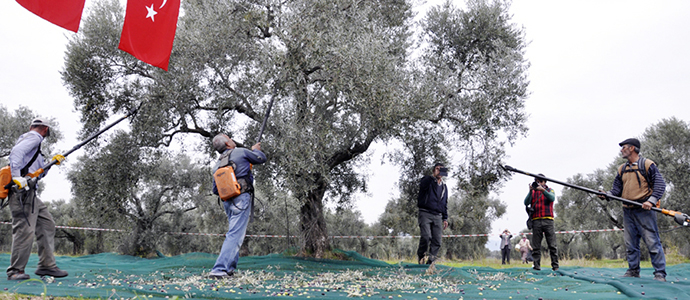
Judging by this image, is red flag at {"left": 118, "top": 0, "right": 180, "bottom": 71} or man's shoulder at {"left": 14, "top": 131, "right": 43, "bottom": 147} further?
red flag at {"left": 118, "top": 0, "right": 180, "bottom": 71}

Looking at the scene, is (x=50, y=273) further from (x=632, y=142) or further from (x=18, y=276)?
(x=632, y=142)

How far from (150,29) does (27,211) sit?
3098 millimetres

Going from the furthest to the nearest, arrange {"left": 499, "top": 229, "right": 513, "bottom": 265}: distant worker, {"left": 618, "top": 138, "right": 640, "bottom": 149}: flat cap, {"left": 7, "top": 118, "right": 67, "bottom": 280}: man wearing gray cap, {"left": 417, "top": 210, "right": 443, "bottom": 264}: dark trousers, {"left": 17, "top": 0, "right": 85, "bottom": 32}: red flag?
{"left": 499, "top": 229, "right": 513, "bottom": 265}: distant worker, {"left": 417, "top": 210, "right": 443, "bottom": 264}: dark trousers, {"left": 618, "top": 138, "right": 640, "bottom": 149}: flat cap, {"left": 7, "top": 118, "right": 67, "bottom": 280}: man wearing gray cap, {"left": 17, "top": 0, "right": 85, "bottom": 32}: red flag

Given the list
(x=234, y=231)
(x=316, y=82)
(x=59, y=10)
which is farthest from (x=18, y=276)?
(x=316, y=82)

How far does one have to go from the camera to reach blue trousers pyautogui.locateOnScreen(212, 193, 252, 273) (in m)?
5.70

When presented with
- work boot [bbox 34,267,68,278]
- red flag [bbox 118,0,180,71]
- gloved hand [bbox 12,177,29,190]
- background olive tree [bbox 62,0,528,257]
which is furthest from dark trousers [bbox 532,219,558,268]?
gloved hand [bbox 12,177,29,190]

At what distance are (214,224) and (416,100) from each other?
57.5 ft

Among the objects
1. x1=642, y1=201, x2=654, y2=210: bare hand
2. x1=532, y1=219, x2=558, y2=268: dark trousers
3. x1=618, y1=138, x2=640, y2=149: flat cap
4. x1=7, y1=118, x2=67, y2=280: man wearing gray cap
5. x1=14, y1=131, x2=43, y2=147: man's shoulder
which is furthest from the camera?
x1=532, y1=219, x2=558, y2=268: dark trousers

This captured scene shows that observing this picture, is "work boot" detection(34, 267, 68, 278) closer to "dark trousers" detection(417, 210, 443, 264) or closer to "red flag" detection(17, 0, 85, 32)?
"red flag" detection(17, 0, 85, 32)

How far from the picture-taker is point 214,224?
2253 centimetres

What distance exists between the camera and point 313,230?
10523 millimetres

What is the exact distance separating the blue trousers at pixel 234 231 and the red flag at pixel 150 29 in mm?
2432

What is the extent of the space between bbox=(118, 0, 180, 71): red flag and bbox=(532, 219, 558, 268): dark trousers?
7.90 metres

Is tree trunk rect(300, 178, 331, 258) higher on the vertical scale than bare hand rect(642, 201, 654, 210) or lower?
lower
